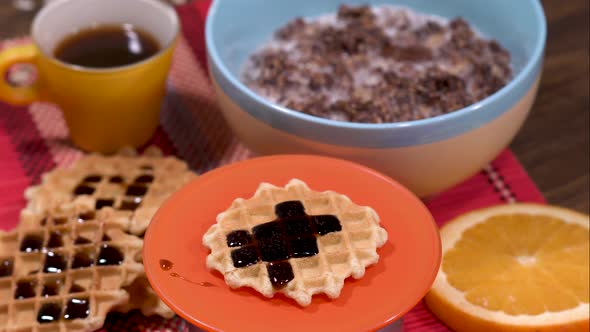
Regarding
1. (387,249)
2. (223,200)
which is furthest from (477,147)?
(223,200)

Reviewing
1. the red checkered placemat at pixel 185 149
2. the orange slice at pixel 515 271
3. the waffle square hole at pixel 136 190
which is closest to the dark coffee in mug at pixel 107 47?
the red checkered placemat at pixel 185 149

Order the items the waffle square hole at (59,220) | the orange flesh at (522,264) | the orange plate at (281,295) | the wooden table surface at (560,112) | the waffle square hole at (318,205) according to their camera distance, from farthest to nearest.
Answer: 1. the wooden table surface at (560,112)
2. the waffle square hole at (59,220)
3. the orange flesh at (522,264)
4. the waffle square hole at (318,205)
5. the orange plate at (281,295)

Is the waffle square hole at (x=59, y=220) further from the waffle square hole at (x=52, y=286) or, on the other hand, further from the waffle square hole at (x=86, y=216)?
the waffle square hole at (x=52, y=286)

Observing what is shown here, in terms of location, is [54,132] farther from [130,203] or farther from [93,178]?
[130,203]

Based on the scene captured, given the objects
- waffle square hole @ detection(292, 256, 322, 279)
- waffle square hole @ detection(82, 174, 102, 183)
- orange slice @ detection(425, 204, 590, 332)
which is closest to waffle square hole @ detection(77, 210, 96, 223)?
waffle square hole @ detection(82, 174, 102, 183)

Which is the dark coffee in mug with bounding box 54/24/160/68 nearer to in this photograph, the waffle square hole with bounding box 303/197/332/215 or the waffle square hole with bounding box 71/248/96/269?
the waffle square hole with bounding box 71/248/96/269

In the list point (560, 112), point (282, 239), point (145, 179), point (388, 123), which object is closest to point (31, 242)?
point (145, 179)
